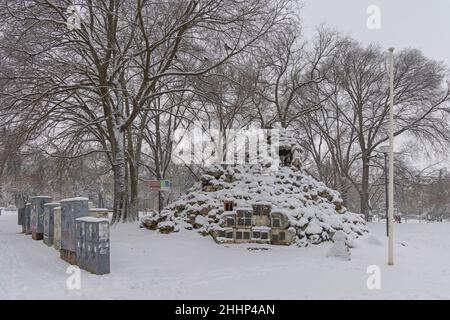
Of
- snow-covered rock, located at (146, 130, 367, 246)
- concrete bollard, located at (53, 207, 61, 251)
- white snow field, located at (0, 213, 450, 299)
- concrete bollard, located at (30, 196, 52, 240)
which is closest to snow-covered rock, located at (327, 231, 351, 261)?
white snow field, located at (0, 213, 450, 299)

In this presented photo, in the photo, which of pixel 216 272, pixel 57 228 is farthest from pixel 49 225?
pixel 216 272

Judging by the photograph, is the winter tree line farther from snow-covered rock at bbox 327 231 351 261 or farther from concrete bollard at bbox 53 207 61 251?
snow-covered rock at bbox 327 231 351 261

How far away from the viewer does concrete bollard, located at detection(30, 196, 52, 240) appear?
17109 millimetres

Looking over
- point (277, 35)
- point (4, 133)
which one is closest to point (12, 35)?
point (4, 133)

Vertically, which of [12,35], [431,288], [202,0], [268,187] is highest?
[202,0]

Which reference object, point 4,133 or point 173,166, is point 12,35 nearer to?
point 4,133

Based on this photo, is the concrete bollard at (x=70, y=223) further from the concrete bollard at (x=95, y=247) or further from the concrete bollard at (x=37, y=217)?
the concrete bollard at (x=37, y=217)

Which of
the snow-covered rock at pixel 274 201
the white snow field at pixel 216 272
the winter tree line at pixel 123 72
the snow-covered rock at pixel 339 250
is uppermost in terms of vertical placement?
the winter tree line at pixel 123 72

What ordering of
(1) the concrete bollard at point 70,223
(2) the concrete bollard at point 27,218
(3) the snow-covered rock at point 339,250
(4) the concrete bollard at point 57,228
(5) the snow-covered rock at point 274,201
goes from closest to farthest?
(1) the concrete bollard at point 70,223 < (3) the snow-covered rock at point 339,250 < (4) the concrete bollard at point 57,228 < (5) the snow-covered rock at point 274,201 < (2) the concrete bollard at point 27,218

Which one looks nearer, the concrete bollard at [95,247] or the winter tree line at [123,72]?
the concrete bollard at [95,247]

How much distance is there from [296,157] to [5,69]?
38.2 feet

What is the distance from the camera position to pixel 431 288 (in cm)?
873

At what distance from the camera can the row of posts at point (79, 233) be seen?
9867 millimetres

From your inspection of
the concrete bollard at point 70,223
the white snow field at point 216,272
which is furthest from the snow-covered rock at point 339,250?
the concrete bollard at point 70,223
